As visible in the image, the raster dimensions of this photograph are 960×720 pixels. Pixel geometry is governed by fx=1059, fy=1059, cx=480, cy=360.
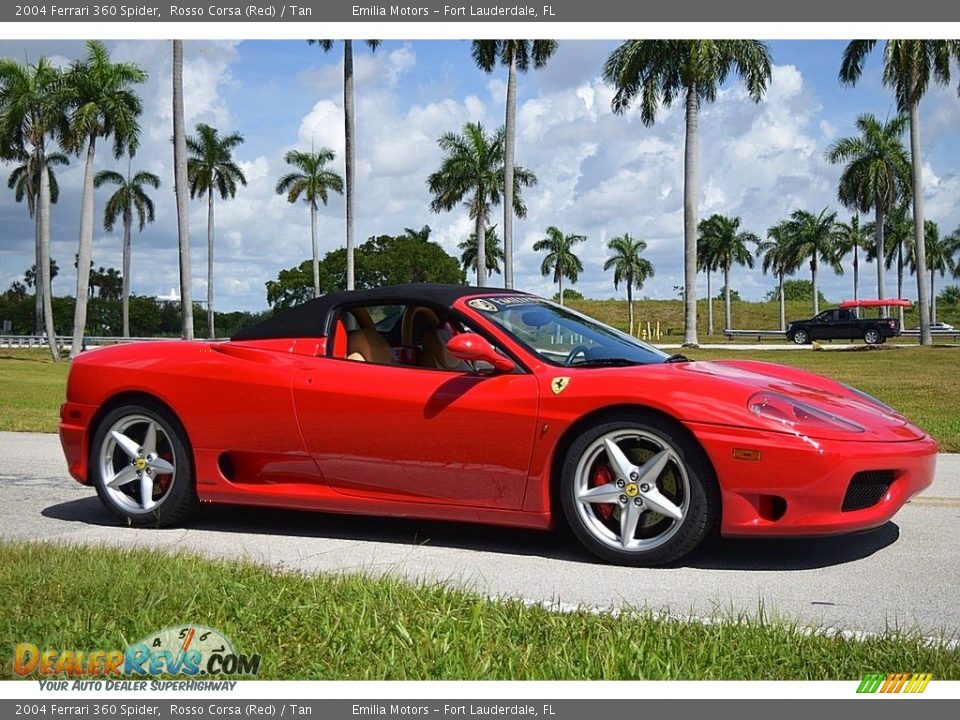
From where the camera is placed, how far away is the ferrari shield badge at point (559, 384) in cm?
520

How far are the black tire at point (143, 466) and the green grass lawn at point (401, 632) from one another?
1.63m

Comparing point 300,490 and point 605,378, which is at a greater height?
point 605,378

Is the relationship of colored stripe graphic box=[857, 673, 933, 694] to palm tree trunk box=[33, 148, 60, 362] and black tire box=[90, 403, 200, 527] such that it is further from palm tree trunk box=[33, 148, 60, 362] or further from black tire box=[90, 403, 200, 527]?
palm tree trunk box=[33, 148, 60, 362]

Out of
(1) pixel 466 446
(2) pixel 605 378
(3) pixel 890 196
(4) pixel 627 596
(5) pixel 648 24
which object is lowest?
(4) pixel 627 596

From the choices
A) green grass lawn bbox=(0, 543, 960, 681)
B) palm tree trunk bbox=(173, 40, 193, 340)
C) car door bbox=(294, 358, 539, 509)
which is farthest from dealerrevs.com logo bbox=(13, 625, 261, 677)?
palm tree trunk bbox=(173, 40, 193, 340)

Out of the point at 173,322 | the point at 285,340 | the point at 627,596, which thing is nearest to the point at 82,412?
the point at 285,340

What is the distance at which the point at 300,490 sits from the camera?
581 centimetres

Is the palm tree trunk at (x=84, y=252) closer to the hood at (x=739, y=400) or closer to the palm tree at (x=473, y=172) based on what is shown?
the palm tree at (x=473, y=172)

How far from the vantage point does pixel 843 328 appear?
47.4m

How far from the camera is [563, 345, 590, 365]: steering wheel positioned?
5443mm

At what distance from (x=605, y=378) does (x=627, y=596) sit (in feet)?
3.66
